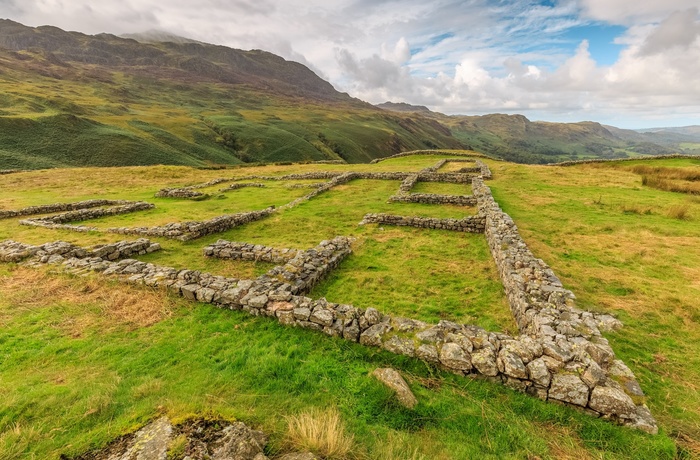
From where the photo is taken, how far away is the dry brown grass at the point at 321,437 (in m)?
4.25

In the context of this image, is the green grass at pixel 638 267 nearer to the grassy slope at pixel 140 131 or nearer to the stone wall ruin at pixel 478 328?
the stone wall ruin at pixel 478 328

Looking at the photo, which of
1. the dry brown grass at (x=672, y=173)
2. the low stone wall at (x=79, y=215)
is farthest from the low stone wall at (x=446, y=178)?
the low stone wall at (x=79, y=215)

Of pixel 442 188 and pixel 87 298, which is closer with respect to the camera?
pixel 87 298

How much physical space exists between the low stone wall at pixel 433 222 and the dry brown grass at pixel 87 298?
12170 millimetres

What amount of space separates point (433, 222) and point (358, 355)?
1226 centimetres

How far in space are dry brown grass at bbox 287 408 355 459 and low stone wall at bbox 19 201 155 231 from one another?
19456mm

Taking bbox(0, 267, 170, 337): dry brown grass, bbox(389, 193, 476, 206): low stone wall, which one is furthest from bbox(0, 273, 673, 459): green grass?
bbox(389, 193, 476, 206): low stone wall

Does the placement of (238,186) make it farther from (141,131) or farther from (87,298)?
(141,131)

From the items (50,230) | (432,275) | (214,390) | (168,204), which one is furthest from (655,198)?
(50,230)

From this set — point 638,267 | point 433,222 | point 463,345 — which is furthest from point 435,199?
point 463,345

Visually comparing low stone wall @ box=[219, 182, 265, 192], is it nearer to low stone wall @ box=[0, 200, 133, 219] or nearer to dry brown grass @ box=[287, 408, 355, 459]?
low stone wall @ box=[0, 200, 133, 219]

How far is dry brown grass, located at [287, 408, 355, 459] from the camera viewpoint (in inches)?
167

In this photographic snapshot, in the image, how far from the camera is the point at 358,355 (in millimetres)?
6895

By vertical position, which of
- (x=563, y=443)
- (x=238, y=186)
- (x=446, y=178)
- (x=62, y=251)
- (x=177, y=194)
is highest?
(x=446, y=178)
